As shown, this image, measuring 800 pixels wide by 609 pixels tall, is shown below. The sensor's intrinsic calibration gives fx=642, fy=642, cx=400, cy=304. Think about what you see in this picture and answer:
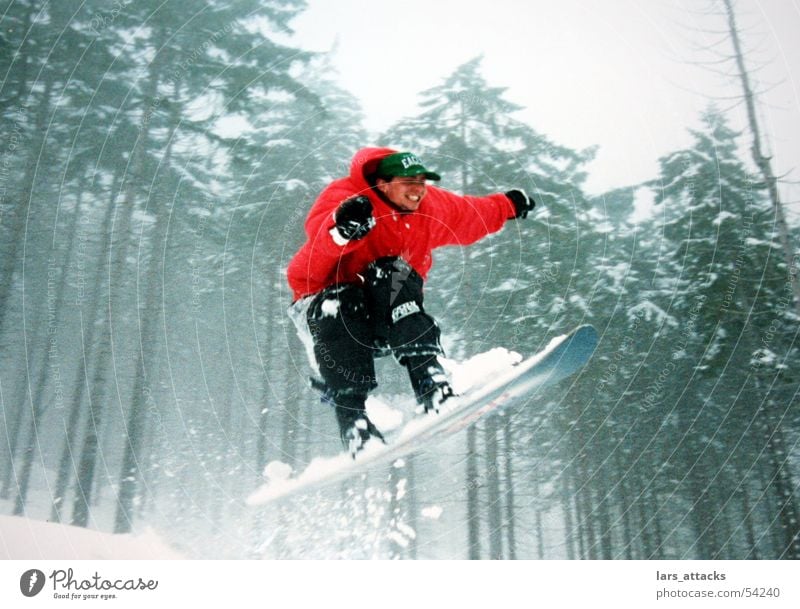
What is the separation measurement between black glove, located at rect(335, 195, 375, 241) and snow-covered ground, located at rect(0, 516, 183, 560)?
7.19ft

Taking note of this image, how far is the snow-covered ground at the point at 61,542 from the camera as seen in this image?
3.41 meters

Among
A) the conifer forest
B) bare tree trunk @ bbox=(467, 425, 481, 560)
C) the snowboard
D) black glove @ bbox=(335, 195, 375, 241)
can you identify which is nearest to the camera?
black glove @ bbox=(335, 195, 375, 241)

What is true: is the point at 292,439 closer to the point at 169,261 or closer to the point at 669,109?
the point at 169,261

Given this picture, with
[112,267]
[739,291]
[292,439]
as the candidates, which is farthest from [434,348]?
[739,291]

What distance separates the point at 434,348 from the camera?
2.80m

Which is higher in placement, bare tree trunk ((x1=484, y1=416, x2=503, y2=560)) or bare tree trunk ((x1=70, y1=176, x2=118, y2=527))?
bare tree trunk ((x1=70, y1=176, x2=118, y2=527))

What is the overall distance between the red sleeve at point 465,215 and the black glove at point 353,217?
0.51 m

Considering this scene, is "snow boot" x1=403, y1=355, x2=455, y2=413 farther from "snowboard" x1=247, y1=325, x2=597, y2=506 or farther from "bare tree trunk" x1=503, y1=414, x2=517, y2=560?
"bare tree trunk" x1=503, y1=414, x2=517, y2=560

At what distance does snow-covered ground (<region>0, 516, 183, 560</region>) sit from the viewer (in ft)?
11.2

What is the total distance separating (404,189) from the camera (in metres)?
2.78

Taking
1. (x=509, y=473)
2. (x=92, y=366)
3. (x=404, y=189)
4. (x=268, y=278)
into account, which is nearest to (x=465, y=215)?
(x=404, y=189)

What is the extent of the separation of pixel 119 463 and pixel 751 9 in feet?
16.6

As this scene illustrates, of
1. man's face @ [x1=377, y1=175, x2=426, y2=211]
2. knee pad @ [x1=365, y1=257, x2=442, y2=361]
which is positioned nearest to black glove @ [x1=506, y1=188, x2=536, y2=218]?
man's face @ [x1=377, y1=175, x2=426, y2=211]

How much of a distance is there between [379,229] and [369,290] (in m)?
0.27
